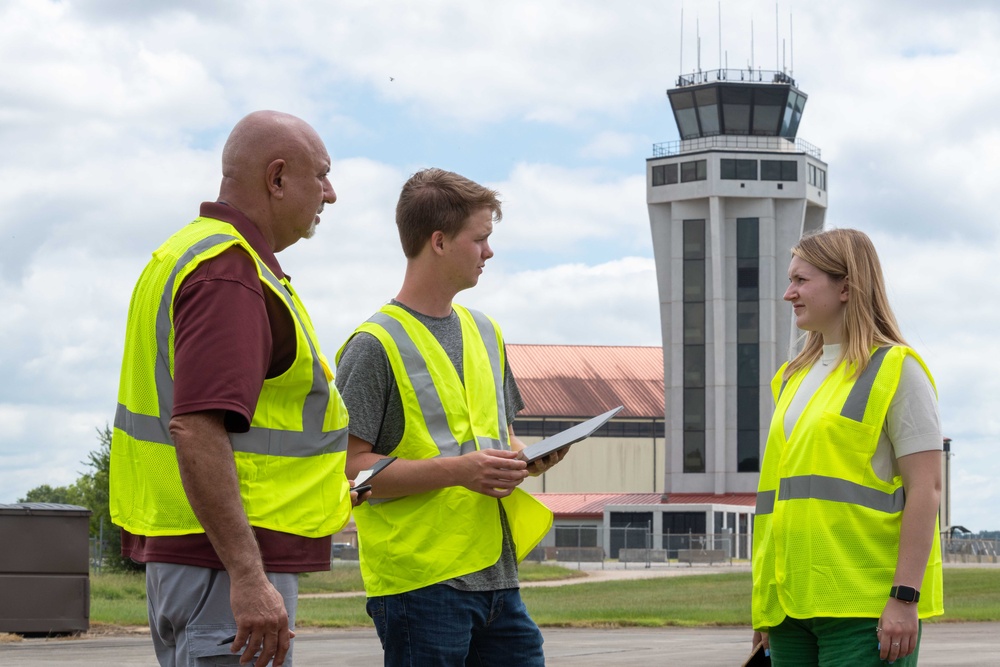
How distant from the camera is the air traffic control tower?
2953 inches

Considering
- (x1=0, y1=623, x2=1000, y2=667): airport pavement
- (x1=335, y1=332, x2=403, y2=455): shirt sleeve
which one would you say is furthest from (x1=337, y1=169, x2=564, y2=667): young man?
(x1=0, y1=623, x2=1000, y2=667): airport pavement

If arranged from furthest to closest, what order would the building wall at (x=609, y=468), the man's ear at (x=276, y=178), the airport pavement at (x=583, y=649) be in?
the building wall at (x=609, y=468)
the airport pavement at (x=583, y=649)
the man's ear at (x=276, y=178)

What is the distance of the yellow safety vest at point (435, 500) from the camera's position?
4.43m

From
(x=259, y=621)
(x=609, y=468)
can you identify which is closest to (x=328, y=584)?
(x=259, y=621)

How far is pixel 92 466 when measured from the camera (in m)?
34.2

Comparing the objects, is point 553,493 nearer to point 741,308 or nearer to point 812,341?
point 741,308

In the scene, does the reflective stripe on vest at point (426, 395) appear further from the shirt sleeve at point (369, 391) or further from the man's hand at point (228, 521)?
the man's hand at point (228, 521)

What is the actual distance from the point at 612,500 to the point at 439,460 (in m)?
81.1

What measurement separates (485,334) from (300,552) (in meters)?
1.66

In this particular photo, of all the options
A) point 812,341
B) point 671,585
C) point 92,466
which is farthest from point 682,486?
point 812,341

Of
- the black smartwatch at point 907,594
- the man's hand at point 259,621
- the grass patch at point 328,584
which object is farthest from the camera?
the grass patch at point 328,584

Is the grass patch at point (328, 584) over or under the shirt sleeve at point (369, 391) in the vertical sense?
under

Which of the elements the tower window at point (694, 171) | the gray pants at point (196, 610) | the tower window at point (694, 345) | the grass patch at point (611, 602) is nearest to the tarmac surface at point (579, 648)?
the grass patch at point (611, 602)

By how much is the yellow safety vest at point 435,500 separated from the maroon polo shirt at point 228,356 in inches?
42.4
